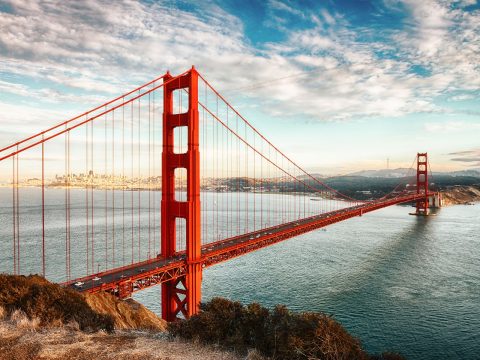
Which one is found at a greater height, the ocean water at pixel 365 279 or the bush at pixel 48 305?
the bush at pixel 48 305

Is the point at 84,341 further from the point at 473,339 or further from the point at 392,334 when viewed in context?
the point at 473,339

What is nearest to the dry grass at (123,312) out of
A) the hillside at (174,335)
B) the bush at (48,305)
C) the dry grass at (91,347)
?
the bush at (48,305)

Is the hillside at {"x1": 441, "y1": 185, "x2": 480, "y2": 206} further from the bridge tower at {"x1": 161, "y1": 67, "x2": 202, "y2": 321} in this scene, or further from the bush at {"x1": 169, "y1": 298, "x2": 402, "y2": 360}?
the bush at {"x1": 169, "y1": 298, "x2": 402, "y2": 360}

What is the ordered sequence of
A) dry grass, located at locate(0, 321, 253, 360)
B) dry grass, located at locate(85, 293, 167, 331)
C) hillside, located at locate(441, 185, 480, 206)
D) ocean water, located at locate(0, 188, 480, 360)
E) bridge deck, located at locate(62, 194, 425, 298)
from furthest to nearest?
hillside, located at locate(441, 185, 480, 206), ocean water, located at locate(0, 188, 480, 360), bridge deck, located at locate(62, 194, 425, 298), dry grass, located at locate(85, 293, 167, 331), dry grass, located at locate(0, 321, 253, 360)

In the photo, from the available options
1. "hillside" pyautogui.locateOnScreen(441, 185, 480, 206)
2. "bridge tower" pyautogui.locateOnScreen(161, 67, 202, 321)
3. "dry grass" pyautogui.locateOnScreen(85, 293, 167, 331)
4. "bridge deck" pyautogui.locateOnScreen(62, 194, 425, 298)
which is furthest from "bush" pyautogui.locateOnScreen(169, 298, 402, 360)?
"hillside" pyautogui.locateOnScreen(441, 185, 480, 206)

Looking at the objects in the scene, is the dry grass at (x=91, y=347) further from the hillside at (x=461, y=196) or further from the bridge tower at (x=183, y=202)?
the hillside at (x=461, y=196)

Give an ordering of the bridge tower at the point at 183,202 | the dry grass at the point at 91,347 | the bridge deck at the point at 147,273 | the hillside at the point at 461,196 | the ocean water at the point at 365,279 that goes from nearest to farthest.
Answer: the dry grass at the point at 91,347, the bridge deck at the point at 147,273, the bridge tower at the point at 183,202, the ocean water at the point at 365,279, the hillside at the point at 461,196

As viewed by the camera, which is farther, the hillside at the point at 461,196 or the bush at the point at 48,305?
the hillside at the point at 461,196
